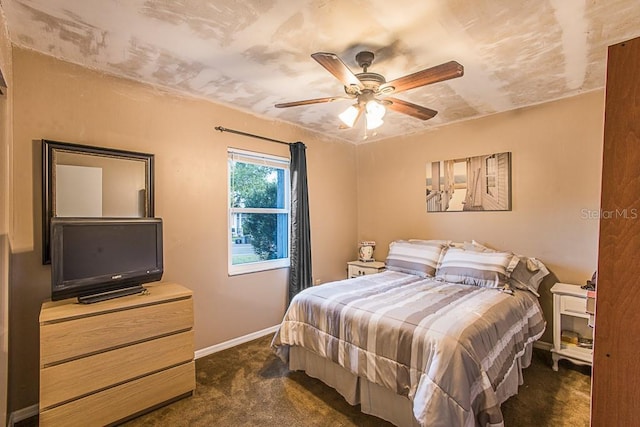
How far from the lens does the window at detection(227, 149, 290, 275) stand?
3137 millimetres

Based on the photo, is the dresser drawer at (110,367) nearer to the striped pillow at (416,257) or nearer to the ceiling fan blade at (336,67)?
the ceiling fan blade at (336,67)

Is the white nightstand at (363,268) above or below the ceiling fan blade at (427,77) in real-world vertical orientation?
below

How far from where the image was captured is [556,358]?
2523 mm

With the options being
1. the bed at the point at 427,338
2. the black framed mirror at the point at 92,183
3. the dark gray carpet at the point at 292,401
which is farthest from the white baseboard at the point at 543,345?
the black framed mirror at the point at 92,183

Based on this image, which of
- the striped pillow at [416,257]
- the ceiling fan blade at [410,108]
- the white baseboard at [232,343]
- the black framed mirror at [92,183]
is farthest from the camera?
the striped pillow at [416,257]

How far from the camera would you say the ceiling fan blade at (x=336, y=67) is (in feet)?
5.07

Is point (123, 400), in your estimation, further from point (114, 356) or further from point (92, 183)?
point (92, 183)

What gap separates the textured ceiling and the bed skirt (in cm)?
214

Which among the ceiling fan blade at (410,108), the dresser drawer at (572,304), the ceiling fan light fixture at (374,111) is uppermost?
the ceiling fan blade at (410,108)

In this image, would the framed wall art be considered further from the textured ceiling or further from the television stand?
the television stand

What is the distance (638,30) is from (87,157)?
3.66 metres

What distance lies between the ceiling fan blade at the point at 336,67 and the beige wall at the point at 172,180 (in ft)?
5.16

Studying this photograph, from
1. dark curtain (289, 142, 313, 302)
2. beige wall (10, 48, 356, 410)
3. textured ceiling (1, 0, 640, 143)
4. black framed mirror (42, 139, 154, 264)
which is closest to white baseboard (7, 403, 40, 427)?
beige wall (10, 48, 356, 410)

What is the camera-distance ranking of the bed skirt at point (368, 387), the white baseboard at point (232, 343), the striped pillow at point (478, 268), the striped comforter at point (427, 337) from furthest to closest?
1. the white baseboard at point (232, 343)
2. the striped pillow at point (478, 268)
3. the bed skirt at point (368, 387)
4. the striped comforter at point (427, 337)
